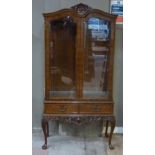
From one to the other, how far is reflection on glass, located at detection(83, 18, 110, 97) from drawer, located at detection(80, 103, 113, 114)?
136 millimetres

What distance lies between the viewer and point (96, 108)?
295cm

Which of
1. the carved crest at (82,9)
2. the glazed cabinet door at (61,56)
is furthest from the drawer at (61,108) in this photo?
the carved crest at (82,9)

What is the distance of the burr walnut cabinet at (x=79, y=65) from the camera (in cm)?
289

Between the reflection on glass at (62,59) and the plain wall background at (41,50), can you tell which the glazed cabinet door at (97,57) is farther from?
the plain wall background at (41,50)

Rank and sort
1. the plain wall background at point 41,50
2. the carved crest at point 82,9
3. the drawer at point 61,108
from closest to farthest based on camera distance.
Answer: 1. the carved crest at point 82,9
2. the drawer at point 61,108
3. the plain wall background at point 41,50

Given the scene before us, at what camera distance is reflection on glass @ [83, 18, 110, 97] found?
2967 millimetres

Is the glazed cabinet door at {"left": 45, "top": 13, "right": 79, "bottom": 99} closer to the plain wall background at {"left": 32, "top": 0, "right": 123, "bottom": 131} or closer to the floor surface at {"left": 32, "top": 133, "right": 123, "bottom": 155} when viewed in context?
the plain wall background at {"left": 32, "top": 0, "right": 123, "bottom": 131}

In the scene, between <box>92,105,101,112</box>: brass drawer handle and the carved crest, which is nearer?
the carved crest

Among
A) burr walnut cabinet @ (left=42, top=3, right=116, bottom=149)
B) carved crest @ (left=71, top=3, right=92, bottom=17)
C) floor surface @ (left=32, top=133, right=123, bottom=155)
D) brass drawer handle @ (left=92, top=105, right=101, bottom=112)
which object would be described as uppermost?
carved crest @ (left=71, top=3, right=92, bottom=17)

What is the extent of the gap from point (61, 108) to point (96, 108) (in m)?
0.38

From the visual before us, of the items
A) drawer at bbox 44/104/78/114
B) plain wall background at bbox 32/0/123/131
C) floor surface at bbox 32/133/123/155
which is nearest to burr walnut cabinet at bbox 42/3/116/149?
drawer at bbox 44/104/78/114

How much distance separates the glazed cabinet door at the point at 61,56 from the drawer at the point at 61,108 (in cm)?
10

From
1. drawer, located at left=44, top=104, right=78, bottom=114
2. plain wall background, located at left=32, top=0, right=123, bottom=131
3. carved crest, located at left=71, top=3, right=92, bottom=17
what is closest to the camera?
carved crest, located at left=71, top=3, right=92, bottom=17
